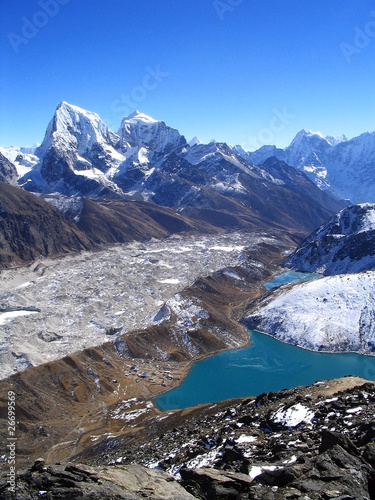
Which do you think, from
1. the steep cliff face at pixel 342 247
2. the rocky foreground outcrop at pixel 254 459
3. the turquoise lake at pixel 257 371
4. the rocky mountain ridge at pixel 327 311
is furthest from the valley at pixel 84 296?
the rocky foreground outcrop at pixel 254 459

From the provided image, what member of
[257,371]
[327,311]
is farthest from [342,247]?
[257,371]

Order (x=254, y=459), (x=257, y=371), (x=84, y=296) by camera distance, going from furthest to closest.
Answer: (x=84, y=296), (x=257, y=371), (x=254, y=459)

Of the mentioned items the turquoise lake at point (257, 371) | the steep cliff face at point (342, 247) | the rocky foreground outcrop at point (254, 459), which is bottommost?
the turquoise lake at point (257, 371)

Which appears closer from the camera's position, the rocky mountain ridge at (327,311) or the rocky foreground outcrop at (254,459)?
the rocky foreground outcrop at (254,459)

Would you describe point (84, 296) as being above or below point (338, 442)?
above

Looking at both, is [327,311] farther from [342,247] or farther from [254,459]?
[254,459]

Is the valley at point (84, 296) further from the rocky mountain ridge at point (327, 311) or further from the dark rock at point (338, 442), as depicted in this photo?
the dark rock at point (338, 442)

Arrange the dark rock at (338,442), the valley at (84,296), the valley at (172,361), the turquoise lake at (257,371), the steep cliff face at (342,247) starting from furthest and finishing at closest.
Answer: the steep cliff face at (342,247)
the valley at (84,296)
the turquoise lake at (257,371)
the valley at (172,361)
the dark rock at (338,442)
